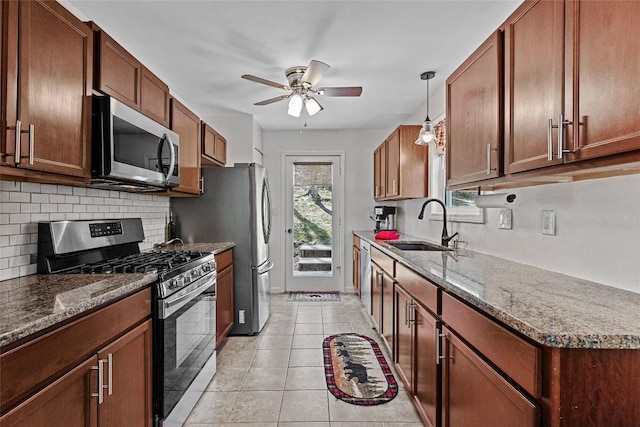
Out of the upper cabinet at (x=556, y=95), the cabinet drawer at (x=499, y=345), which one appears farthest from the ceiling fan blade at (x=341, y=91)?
the cabinet drawer at (x=499, y=345)

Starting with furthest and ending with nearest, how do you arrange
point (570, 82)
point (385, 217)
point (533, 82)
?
point (385, 217) < point (533, 82) < point (570, 82)

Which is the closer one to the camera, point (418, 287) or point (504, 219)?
point (418, 287)

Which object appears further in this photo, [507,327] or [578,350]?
[507,327]

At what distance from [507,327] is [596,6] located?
1042 millimetres

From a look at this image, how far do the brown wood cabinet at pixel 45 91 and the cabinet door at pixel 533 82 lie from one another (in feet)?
6.34

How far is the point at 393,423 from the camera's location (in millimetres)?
2014

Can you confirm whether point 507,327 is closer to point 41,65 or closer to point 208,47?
point 41,65

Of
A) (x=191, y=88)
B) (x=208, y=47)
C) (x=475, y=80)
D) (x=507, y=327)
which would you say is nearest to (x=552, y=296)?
(x=507, y=327)

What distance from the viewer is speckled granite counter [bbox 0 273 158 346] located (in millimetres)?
1015

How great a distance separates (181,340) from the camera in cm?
200

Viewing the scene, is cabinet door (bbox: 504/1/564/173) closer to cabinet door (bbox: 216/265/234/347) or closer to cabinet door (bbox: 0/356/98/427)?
cabinet door (bbox: 0/356/98/427)

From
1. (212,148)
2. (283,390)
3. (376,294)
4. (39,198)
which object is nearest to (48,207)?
(39,198)

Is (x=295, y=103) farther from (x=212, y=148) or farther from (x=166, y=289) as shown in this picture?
(x=166, y=289)

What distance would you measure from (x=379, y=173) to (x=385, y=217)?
0.64 meters
